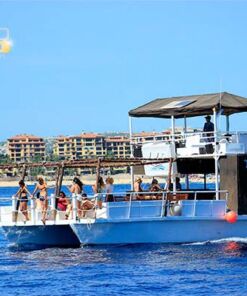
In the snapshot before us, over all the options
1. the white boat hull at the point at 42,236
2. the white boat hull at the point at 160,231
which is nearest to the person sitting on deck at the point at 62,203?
the white boat hull at the point at 42,236

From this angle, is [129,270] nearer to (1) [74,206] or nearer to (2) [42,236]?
(1) [74,206]

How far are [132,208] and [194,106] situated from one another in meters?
4.44

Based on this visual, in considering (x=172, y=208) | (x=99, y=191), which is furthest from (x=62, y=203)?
(x=172, y=208)

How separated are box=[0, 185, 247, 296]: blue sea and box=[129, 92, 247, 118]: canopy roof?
173 inches

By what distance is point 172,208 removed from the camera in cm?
3089

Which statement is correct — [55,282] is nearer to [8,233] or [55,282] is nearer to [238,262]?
[238,262]

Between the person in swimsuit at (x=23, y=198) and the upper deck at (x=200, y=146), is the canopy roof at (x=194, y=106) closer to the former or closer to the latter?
the upper deck at (x=200, y=146)

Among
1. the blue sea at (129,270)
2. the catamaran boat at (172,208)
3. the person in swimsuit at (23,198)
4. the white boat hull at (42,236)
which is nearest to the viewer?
the blue sea at (129,270)

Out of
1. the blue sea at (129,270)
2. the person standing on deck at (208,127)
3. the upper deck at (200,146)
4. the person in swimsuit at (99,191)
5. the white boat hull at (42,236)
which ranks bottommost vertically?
the blue sea at (129,270)

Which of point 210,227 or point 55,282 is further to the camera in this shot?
point 210,227

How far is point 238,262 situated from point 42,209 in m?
6.57

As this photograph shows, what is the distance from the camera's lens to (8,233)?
32.0 meters

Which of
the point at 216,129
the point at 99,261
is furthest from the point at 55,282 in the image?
the point at 216,129

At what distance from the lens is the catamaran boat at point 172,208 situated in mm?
30312
